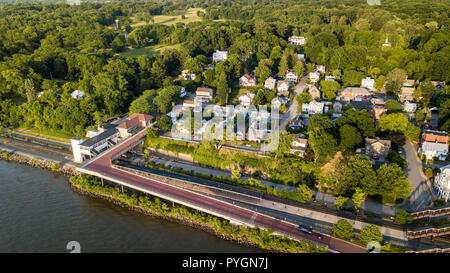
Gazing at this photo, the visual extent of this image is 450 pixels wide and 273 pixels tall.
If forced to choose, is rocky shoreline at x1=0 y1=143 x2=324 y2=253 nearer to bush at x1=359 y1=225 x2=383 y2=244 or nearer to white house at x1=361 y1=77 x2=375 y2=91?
bush at x1=359 y1=225 x2=383 y2=244

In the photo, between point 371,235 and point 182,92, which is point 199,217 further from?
point 182,92

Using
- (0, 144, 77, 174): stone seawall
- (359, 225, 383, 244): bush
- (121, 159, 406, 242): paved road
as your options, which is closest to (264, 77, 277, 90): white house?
(121, 159, 406, 242): paved road

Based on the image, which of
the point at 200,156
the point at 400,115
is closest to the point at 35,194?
the point at 200,156

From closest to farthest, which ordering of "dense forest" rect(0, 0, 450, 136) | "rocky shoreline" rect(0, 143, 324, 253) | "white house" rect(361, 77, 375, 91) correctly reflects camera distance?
"rocky shoreline" rect(0, 143, 324, 253) < "dense forest" rect(0, 0, 450, 136) < "white house" rect(361, 77, 375, 91)

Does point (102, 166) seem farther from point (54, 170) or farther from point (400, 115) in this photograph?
point (400, 115)

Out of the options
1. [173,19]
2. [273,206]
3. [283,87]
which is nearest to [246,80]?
[283,87]

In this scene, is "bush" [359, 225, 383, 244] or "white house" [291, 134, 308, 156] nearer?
"bush" [359, 225, 383, 244]

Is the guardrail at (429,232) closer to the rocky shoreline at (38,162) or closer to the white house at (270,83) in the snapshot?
the white house at (270,83)
